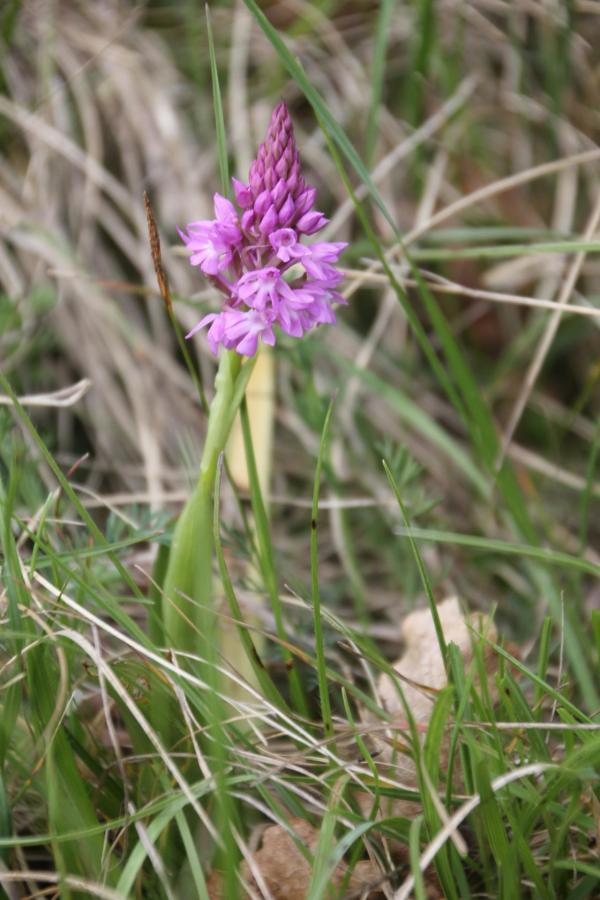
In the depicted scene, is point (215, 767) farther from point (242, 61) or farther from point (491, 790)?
point (242, 61)

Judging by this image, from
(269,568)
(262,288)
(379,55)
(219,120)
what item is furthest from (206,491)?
(379,55)

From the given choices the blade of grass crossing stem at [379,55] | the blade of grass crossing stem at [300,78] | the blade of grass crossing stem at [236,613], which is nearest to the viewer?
the blade of grass crossing stem at [236,613]

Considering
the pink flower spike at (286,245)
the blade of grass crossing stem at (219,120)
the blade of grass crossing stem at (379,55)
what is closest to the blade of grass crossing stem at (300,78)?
the blade of grass crossing stem at (219,120)

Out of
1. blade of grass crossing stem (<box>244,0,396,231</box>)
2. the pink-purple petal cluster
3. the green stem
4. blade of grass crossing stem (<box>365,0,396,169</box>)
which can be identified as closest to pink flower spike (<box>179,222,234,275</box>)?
the pink-purple petal cluster

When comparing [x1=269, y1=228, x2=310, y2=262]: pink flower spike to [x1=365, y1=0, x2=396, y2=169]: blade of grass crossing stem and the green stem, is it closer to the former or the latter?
the green stem

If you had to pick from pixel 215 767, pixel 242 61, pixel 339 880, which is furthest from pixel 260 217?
pixel 242 61

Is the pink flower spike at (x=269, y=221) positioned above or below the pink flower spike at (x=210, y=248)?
above

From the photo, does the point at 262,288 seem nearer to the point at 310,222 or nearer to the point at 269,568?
the point at 310,222

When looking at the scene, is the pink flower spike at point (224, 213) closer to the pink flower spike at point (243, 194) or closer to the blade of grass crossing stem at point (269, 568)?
the pink flower spike at point (243, 194)
